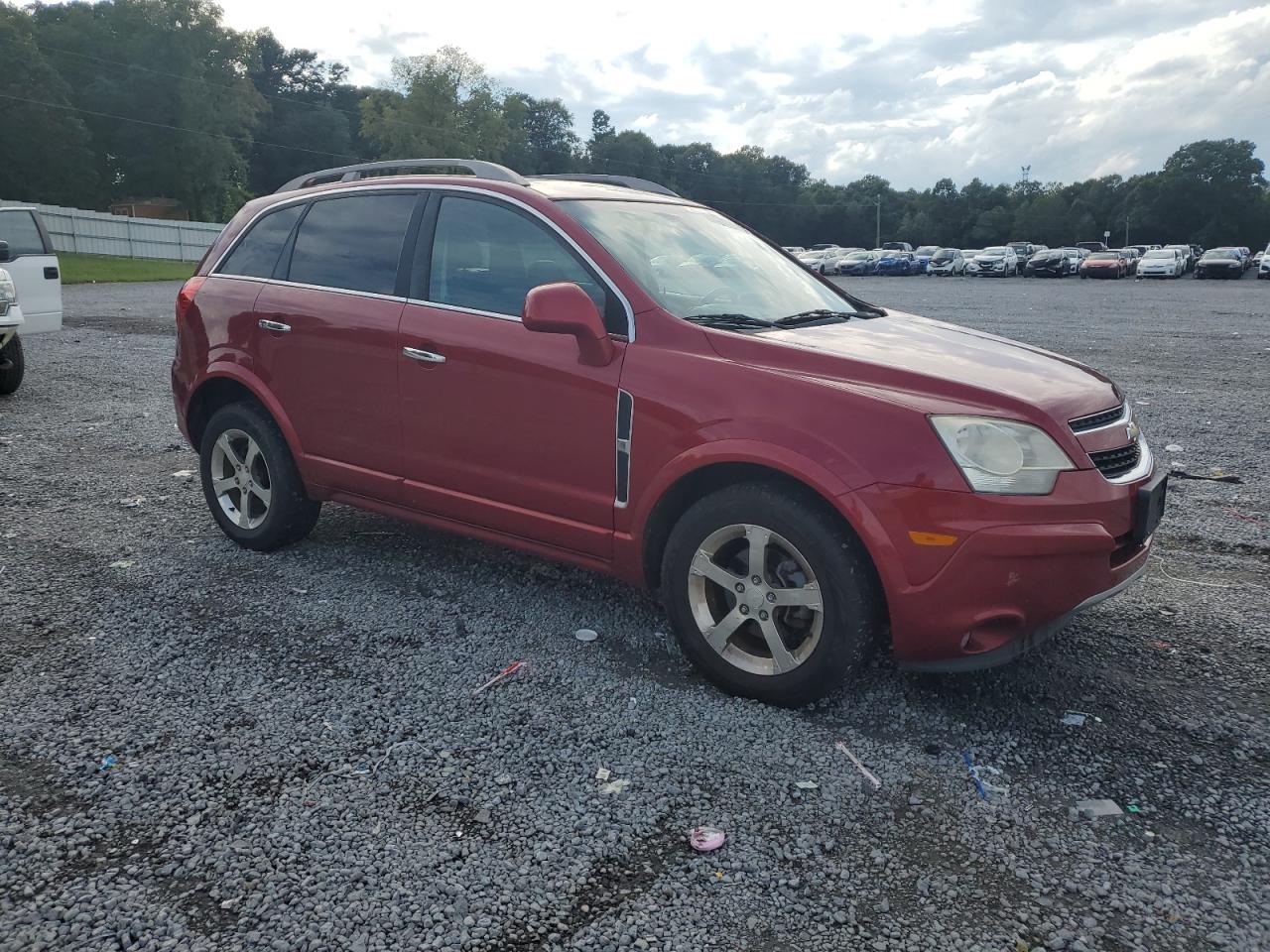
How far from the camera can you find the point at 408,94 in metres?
92.1

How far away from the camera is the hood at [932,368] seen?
3361mm

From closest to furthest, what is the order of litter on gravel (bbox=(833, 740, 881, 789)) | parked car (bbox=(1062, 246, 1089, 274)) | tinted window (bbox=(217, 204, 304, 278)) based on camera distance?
litter on gravel (bbox=(833, 740, 881, 789)) < tinted window (bbox=(217, 204, 304, 278)) < parked car (bbox=(1062, 246, 1089, 274))

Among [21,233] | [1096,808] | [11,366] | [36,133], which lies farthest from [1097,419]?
[36,133]

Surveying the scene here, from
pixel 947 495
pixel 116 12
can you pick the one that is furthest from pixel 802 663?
pixel 116 12

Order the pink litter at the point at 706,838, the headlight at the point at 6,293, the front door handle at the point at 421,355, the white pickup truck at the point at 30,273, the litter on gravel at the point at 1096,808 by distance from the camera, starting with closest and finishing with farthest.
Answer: the pink litter at the point at 706,838
the litter on gravel at the point at 1096,808
the front door handle at the point at 421,355
the headlight at the point at 6,293
the white pickup truck at the point at 30,273

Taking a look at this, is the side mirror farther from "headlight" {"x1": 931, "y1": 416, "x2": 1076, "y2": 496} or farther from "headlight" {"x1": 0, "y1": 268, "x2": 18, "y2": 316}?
"headlight" {"x1": 0, "y1": 268, "x2": 18, "y2": 316}

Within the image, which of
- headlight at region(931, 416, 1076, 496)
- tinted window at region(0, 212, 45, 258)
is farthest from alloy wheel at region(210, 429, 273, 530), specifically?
tinted window at region(0, 212, 45, 258)

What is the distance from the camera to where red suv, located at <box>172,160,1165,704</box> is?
3.28 metres

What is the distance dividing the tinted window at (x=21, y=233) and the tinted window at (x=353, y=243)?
8.25 m

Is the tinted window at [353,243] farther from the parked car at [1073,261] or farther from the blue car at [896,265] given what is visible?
the blue car at [896,265]

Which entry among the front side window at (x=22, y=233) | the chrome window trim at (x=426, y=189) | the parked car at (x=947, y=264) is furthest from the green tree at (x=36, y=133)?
the chrome window trim at (x=426, y=189)

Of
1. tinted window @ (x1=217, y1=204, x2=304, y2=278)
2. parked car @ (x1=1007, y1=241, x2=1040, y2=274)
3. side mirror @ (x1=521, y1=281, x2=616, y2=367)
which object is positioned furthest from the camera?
parked car @ (x1=1007, y1=241, x2=1040, y2=274)

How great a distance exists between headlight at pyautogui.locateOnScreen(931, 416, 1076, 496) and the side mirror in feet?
4.23

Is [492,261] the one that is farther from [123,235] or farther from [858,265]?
[858,265]
